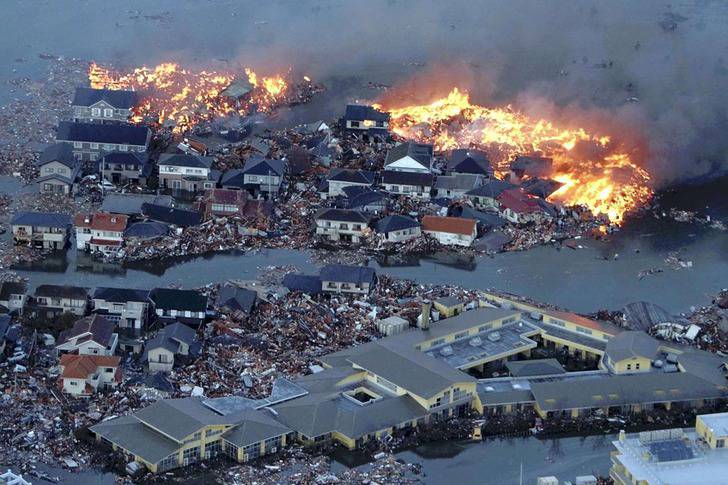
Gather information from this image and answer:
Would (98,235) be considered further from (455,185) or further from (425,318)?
(455,185)

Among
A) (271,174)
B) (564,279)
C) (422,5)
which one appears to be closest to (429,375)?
(564,279)

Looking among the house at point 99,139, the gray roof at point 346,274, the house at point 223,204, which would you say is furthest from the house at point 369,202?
the house at point 99,139

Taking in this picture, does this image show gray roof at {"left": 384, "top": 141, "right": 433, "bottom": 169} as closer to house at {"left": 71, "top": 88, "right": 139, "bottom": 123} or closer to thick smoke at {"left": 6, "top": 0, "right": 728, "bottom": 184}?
thick smoke at {"left": 6, "top": 0, "right": 728, "bottom": 184}

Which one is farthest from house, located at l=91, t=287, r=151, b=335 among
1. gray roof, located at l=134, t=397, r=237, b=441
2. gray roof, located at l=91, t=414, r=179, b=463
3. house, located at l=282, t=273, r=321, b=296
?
gray roof, located at l=91, t=414, r=179, b=463

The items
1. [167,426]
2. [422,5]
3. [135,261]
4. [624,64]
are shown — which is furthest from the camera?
[422,5]

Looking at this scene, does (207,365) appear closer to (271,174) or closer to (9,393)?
(9,393)

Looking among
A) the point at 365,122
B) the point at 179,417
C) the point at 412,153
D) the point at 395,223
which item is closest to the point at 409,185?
the point at 412,153

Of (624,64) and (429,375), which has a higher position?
(624,64)
